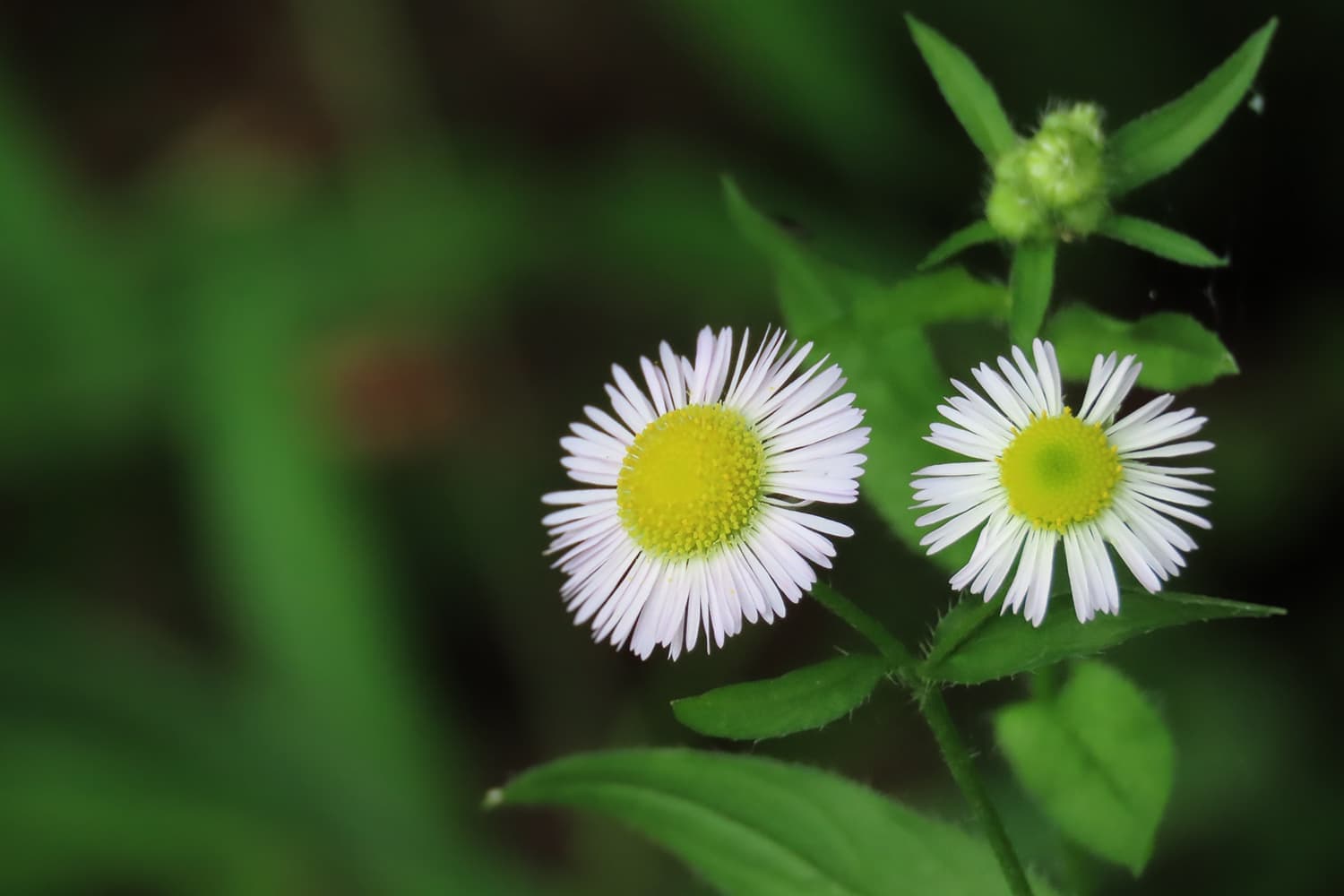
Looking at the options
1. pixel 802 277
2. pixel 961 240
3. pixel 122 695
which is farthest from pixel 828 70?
pixel 122 695

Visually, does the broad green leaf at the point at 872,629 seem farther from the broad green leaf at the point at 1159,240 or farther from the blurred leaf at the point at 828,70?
the blurred leaf at the point at 828,70

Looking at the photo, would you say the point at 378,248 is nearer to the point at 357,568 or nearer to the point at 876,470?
the point at 357,568

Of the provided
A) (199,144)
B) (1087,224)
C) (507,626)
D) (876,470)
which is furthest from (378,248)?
(1087,224)

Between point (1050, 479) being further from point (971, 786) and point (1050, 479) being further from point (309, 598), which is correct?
point (309, 598)

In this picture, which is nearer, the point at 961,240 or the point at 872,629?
the point at 872,629

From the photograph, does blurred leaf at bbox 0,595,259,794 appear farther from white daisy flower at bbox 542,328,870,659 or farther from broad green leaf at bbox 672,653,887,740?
broad green leaf at bbox 672,653,887,740

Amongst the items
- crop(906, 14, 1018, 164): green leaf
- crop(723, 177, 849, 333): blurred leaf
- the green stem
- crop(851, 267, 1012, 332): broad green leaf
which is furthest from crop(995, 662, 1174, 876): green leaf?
crop(906, 14, 1018, 164): green leaf
